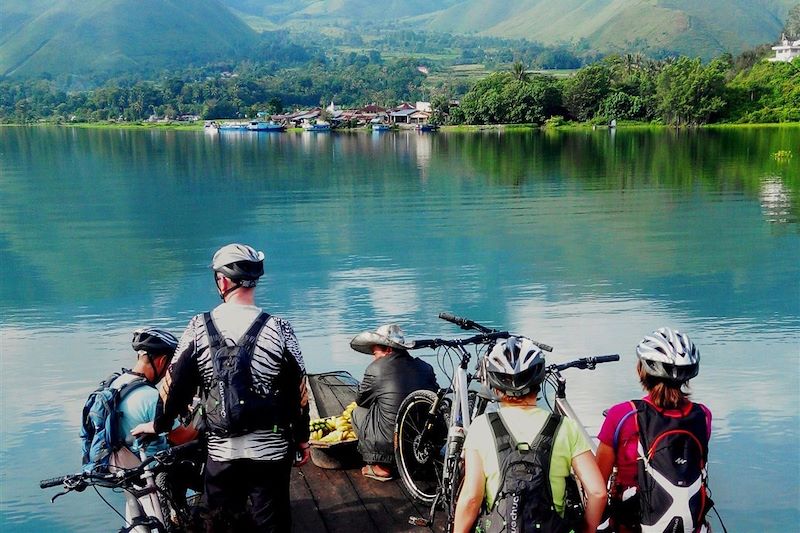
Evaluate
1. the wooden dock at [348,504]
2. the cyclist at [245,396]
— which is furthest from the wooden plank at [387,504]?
the cyclist at [245,396]

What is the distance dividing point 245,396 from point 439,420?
2.48m

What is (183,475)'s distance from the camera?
5781mm

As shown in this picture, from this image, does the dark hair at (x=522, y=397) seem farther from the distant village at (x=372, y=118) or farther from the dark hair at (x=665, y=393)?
the distant village at (x=372, y=118)

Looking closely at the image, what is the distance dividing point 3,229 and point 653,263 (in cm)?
2424

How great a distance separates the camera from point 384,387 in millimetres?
6965

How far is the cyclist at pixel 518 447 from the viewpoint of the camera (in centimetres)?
372

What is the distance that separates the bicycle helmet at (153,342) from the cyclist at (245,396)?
47cm

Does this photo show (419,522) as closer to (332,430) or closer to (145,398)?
(332,430)

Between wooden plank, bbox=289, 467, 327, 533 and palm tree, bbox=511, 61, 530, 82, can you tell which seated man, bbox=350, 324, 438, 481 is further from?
palm tree, bbox=511, 61, 530, 82

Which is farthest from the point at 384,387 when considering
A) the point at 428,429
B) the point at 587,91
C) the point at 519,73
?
the point at 519,73

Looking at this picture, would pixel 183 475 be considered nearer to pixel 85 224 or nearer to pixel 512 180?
pixel 85 224

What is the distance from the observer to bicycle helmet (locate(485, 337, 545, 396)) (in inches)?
149

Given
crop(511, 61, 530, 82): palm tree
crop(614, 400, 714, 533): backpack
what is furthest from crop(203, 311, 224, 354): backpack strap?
crop(511, 61, 530, 82): palm tree

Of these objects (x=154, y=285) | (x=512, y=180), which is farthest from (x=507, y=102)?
(x=154, y=285)
